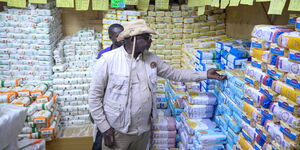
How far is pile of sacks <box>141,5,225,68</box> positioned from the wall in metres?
0.29

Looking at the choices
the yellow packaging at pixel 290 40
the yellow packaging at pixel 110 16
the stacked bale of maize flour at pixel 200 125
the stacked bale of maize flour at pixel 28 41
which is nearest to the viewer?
the yellow packaging at pixel 290 40

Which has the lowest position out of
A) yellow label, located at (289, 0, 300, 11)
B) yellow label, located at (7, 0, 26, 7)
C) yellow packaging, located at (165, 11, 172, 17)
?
yellow label, located at (289, 0, 300, 11)

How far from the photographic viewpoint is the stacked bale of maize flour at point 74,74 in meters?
5.04

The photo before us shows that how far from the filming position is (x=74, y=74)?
5035mm

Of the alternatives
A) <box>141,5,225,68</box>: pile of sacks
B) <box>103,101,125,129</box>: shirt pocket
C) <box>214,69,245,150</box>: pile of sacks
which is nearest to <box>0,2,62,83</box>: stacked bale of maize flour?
<box>141,5,225,68</box>: pile of sacks

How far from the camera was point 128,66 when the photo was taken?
253cm

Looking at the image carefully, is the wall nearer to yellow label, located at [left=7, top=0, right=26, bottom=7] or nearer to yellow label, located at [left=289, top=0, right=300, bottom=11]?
yellow label, located at [left=289, top=0, right=300, bottom=11]

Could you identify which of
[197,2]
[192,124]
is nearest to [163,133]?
[192,124]

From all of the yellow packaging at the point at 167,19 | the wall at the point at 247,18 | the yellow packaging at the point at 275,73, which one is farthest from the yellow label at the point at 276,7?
the yellow packaging at the point at 167,19

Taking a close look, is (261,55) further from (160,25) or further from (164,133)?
(160,25)

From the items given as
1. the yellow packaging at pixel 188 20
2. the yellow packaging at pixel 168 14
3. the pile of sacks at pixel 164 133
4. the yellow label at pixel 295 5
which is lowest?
the pile of sacks at pixel 164 133

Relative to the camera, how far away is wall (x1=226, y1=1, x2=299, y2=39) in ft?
10.7

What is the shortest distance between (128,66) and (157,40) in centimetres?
296

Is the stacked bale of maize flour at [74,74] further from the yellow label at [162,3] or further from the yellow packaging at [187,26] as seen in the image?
the yellow packaging at [187,26]
